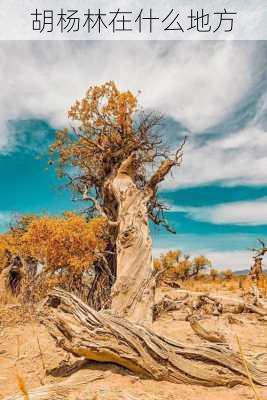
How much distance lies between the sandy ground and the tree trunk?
103cm

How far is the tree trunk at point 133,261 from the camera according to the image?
926 centimetres

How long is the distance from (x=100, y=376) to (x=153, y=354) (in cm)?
74

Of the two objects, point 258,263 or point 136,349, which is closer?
point 136,349

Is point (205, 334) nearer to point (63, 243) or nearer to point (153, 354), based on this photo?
point (153, 354)

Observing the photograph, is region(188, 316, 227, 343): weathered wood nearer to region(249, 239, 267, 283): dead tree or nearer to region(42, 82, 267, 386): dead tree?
region(42, 82, 267, 386): dead tree

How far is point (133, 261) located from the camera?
971 centimetres

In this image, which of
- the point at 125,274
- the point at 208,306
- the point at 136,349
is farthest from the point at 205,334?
the point at 208,306

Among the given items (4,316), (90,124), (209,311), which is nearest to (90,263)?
(4,316)

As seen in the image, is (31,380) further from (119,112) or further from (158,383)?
(119,112)

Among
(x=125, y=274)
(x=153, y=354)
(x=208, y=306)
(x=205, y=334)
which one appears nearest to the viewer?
(x=153, y=354)

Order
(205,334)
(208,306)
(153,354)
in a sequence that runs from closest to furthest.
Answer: (153,354) → (205,334) → (208,306)

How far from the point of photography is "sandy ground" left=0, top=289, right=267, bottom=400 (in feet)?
13.4

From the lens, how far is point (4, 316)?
915 cm

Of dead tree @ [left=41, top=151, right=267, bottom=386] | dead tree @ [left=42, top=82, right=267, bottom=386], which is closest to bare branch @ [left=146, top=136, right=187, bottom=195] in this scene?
dead tree @ [left=42, top=82, right=267, bottom=386]
